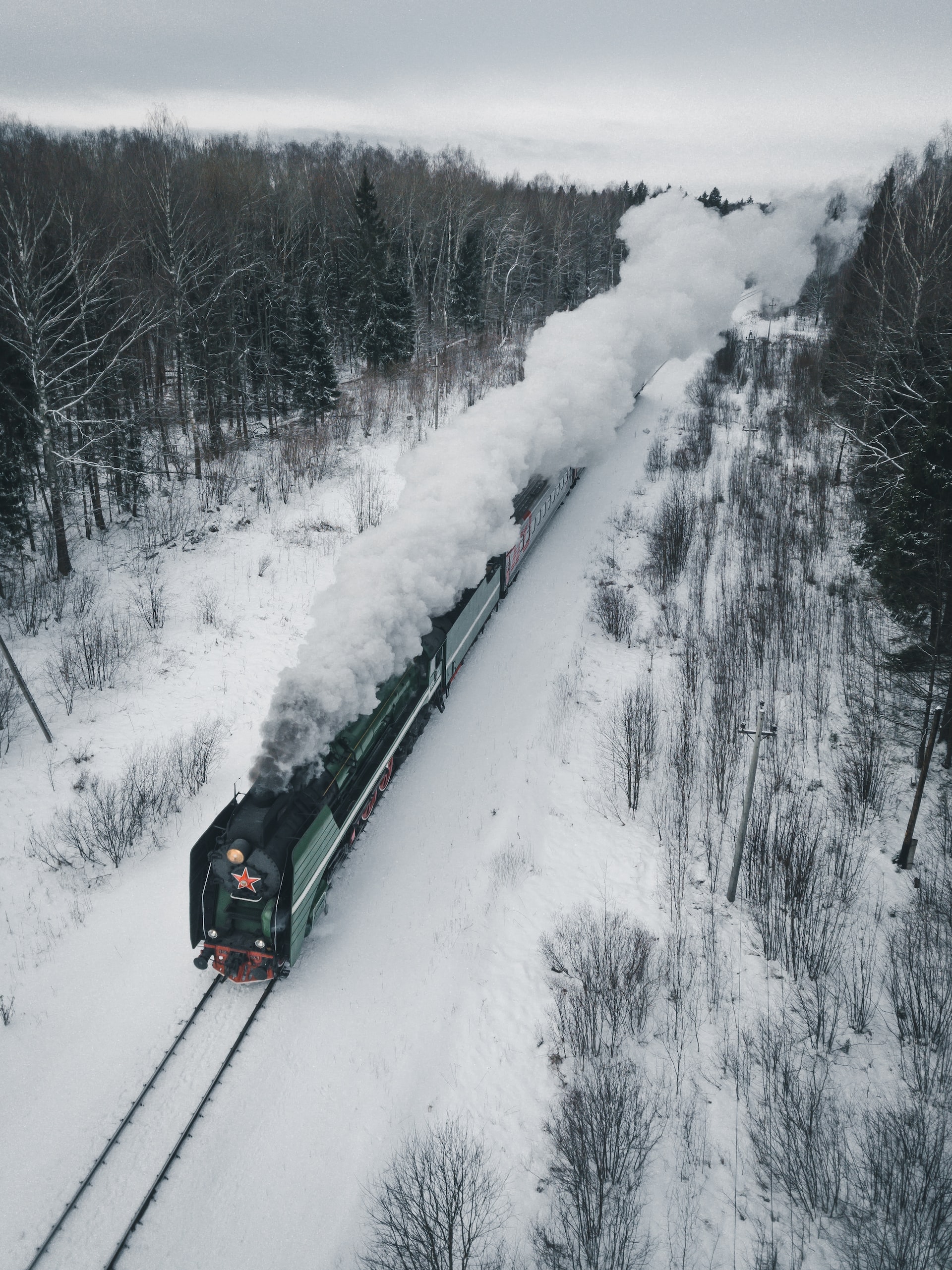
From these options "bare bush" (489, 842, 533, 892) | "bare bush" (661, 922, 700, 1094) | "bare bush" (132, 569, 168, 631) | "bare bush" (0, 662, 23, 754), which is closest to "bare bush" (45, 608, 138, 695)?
"bare bush" (132, 569, 168, 631)

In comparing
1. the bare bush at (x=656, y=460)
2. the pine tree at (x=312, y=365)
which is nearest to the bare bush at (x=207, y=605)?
the pine tree at (x=312, y=365)

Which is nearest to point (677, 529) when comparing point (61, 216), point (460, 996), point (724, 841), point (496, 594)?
point (496, 594)

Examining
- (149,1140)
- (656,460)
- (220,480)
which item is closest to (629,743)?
(149,1140)

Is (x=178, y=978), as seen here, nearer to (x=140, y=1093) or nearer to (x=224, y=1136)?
(x=140, y=1093)

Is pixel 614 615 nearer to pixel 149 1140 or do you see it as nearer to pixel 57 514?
pixel 149 1140

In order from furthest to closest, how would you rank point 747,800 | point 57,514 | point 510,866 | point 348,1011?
point 57,514, point 510,866, point 747,800, point 348,1011

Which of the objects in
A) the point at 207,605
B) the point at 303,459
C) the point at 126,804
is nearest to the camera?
the point at 126,804
